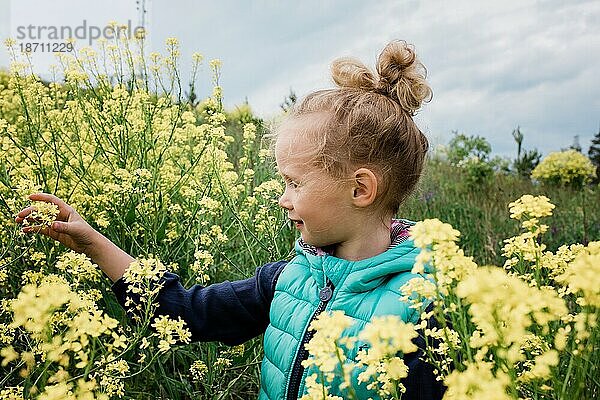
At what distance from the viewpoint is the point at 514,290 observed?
1.21 metres

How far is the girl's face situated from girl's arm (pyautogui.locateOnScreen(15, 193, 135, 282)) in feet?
2.06

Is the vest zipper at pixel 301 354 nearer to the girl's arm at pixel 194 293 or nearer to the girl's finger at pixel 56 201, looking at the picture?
the girl's arm at pixel 194 293

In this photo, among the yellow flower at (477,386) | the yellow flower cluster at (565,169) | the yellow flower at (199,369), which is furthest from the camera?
the yellow flower cluster at (565,169)

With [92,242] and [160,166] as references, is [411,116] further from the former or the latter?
[160,166]

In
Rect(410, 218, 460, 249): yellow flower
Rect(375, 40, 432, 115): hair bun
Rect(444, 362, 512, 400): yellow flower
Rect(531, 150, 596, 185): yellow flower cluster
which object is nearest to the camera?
Rect(444, 362, 512, 400): yellow flower

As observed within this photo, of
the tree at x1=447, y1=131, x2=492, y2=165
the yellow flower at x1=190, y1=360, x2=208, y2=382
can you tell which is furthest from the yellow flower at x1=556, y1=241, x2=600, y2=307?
the tree at x1=447, y1=131, x2=492, y2=165

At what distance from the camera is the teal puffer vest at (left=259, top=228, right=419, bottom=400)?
2.13 metres

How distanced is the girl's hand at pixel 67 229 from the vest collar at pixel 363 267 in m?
0.74

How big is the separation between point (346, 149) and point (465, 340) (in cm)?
95

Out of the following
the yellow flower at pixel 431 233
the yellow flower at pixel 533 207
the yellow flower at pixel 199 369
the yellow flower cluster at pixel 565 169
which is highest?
the yellow flower cluster at pixel 565 169

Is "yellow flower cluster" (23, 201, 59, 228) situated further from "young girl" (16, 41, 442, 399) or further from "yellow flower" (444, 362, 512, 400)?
"yellow flower" (444, 362, 512, 400)

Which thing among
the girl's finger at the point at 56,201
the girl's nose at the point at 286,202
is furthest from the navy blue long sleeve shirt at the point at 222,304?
the girl's nose at the point at 286,202

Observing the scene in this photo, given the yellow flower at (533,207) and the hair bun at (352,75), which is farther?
the hair bun at (352,75)

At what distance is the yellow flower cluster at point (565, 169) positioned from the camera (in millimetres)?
10500
